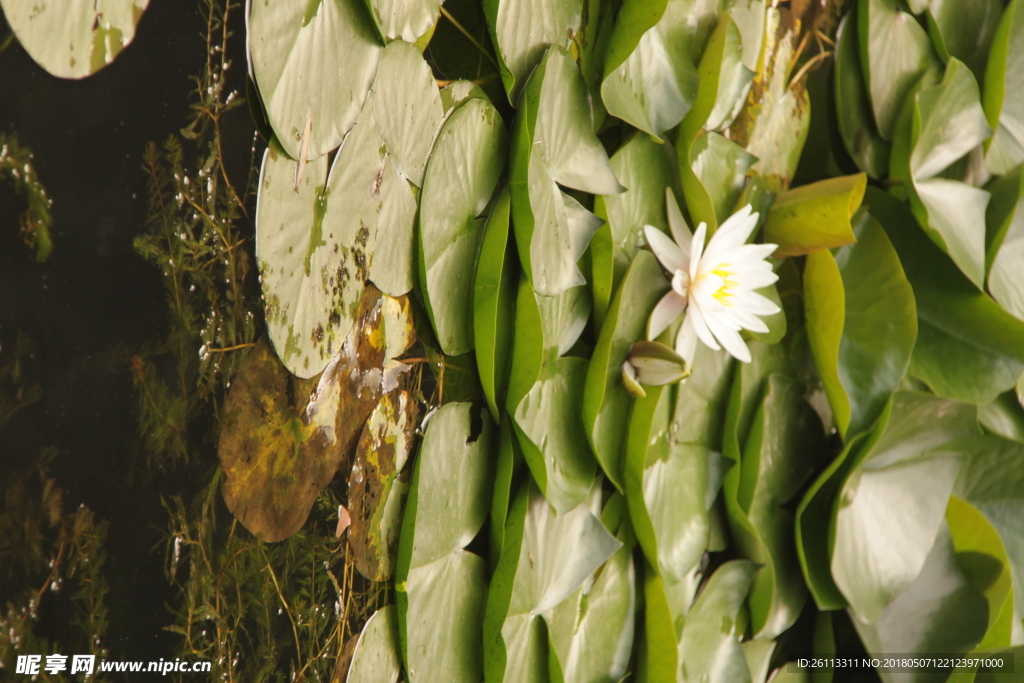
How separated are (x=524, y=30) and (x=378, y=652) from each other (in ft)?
1.03

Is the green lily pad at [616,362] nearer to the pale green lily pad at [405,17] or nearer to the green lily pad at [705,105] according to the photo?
the green lily pad at [705,105]

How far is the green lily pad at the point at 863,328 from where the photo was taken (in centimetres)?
48

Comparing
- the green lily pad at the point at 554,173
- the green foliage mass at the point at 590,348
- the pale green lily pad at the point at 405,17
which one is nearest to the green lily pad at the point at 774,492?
the green foliage mass at the point at 590,348

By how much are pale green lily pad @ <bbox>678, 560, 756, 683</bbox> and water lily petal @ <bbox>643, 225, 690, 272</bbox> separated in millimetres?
216

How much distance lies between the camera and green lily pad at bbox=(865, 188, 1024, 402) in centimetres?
51

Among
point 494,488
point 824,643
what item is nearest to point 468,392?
point 494,488

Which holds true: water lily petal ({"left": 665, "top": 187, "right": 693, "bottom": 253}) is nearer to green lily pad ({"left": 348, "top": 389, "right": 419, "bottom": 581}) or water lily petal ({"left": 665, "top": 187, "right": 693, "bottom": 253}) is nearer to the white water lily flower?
the white water lily flower

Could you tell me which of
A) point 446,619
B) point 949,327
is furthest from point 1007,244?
point 446,619

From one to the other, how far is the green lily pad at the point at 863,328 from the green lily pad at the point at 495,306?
9.8 inches

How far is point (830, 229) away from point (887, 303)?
0.09m

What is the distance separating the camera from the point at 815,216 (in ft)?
1.46

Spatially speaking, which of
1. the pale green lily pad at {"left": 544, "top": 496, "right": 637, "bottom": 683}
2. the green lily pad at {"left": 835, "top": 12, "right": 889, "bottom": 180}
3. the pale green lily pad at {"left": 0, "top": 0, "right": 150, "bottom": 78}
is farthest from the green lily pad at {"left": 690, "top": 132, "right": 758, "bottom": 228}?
the pale green lily pad at {"left": 0, "top": 0, "right": 150, "bottom": 78}

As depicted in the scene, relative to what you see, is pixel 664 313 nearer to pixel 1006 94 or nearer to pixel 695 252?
pixel 695 252

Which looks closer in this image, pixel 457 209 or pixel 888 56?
pixel 457 209
